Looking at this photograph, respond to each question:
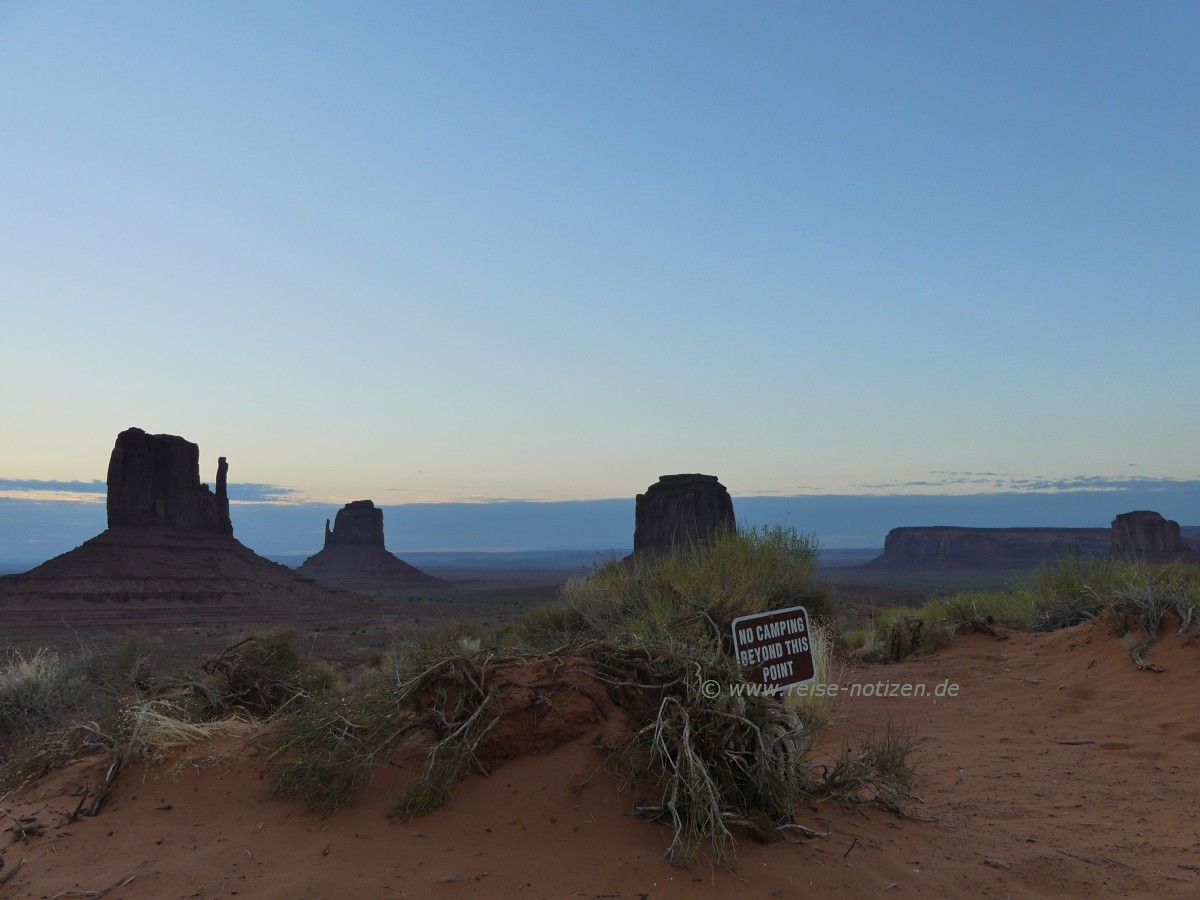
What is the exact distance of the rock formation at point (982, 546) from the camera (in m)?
122

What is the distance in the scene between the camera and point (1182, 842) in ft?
17.9

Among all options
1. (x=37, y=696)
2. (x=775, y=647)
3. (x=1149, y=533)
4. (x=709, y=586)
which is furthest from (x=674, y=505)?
(x=775, y=647)

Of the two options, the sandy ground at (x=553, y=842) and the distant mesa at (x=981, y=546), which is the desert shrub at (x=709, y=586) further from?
the distant mesa at (x=981, y=546)

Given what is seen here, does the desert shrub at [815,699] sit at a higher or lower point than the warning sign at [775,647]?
lower

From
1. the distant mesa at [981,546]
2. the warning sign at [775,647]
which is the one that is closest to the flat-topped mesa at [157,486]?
the warning sign at [775,647]

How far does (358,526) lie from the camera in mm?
117938

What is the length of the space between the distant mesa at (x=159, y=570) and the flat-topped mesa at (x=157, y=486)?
2.9 inches

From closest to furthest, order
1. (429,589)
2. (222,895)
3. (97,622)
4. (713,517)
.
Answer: (222,895) < (97,622) < (713,517) < (429,589)

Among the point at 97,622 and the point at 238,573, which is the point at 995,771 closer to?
the point at 97,622

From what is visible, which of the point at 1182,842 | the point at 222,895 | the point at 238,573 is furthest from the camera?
the point at 238,573

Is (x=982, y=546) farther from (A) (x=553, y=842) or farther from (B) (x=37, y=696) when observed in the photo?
(A) (x=553, y=842)

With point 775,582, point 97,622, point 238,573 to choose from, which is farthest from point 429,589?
point 775,582

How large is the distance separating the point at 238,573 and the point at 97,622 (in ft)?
52.5

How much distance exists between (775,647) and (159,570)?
57597 millimetres
